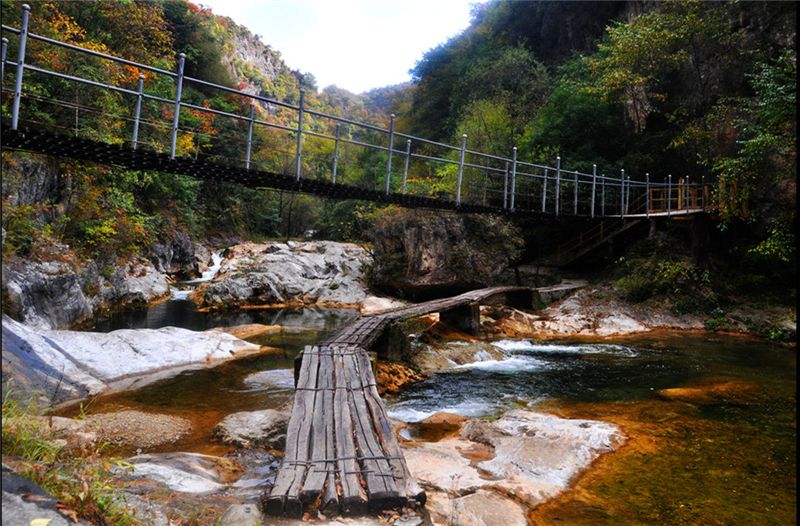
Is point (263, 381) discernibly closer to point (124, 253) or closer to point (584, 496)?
point (584, 496)

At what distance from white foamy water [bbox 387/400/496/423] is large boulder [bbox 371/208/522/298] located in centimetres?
850

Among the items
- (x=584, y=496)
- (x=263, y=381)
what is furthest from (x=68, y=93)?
(x=584, y=496)

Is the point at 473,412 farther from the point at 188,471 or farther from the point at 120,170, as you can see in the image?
the point at 120,170

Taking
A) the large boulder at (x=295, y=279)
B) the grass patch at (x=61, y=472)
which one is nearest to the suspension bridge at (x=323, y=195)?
the grass patch at (x=61, y=472)

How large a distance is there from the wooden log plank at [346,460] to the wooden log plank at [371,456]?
5 centimetres

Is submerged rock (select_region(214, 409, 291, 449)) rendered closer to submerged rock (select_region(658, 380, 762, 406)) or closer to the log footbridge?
the log footbridge

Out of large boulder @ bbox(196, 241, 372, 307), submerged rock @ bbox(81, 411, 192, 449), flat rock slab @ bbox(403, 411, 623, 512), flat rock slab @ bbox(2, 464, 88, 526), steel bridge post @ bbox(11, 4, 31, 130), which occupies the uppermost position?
steel bridge post @ bbox(11, 4, 31, 130)

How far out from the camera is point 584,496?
4.06 metres

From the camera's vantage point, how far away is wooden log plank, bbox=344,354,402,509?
2.90 m

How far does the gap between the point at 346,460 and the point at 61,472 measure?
163cm

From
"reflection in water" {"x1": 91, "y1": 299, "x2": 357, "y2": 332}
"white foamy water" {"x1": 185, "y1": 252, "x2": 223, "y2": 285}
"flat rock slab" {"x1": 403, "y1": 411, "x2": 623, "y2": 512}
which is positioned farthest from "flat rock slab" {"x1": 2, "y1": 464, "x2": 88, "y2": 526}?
"white foamy water" {"x1": 185, "y1": 252, "x2": 223, "y2": 285}

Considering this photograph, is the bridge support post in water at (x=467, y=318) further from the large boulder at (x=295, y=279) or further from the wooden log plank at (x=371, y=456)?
the wooden log plank at (x=371, y=456)

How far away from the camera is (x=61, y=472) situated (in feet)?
8.04

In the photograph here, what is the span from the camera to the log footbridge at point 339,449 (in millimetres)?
2873
